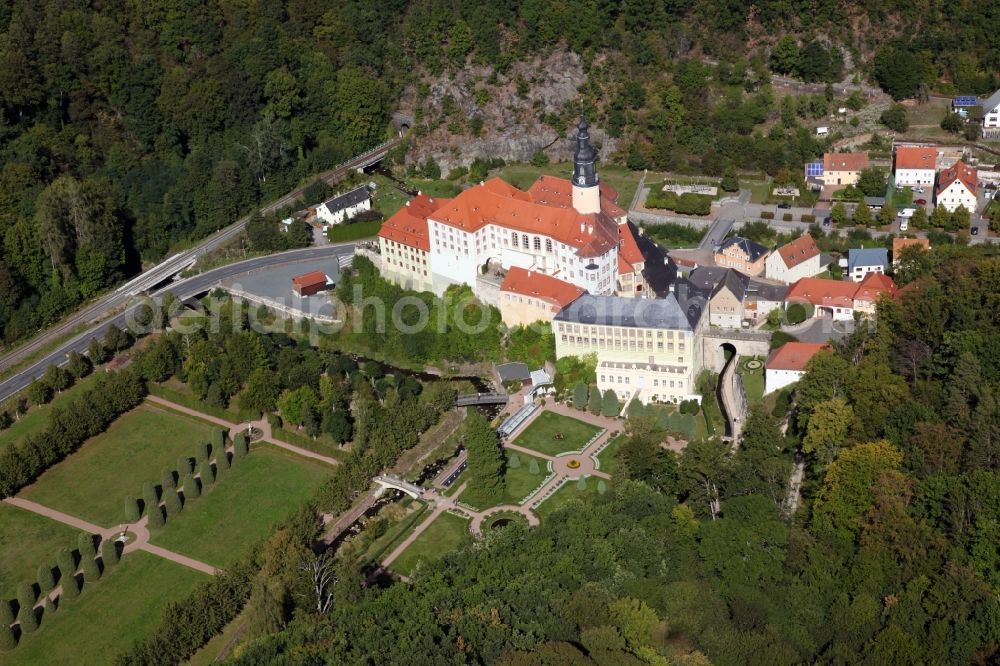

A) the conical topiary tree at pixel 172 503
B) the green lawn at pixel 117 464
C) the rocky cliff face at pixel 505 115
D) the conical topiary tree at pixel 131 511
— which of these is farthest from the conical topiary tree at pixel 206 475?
the rocky cliff face at pixel 505 115

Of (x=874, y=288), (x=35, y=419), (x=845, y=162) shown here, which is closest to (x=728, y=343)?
(x=874, y=288)

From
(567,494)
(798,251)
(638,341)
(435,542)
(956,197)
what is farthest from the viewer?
(956,197)

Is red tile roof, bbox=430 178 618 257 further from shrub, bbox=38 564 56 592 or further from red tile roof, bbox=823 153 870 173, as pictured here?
shrub, bbox=38 564 56 592

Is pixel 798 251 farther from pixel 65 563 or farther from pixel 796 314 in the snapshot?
pixel 65 563

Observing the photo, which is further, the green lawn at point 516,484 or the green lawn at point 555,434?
the green lawn at point 555,434

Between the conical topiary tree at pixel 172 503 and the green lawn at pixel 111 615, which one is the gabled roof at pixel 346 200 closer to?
the conical topiary tree at pixel 172 503

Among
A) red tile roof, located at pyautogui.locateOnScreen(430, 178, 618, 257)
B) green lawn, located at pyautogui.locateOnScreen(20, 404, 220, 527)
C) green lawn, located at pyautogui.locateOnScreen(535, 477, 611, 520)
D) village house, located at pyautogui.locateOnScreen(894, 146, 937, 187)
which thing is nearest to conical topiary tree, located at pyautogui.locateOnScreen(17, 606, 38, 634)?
green lawn, located at pyautogui.locateOnScreen(20, 404, 220, 527)
